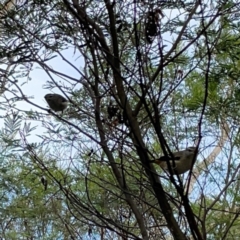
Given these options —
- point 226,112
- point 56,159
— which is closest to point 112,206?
point 56,159

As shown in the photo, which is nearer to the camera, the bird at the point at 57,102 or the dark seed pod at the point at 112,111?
the dark seed pod at the point at 112,111

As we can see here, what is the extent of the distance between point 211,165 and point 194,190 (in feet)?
0.38

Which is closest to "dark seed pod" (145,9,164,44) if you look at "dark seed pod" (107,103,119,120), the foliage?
the foliage

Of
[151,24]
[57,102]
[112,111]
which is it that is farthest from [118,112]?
[57,102]

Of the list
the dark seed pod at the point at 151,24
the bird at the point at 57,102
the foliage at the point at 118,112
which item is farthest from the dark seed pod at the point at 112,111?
the bird at the point at 57,102

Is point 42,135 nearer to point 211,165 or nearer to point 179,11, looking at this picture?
point 179,11

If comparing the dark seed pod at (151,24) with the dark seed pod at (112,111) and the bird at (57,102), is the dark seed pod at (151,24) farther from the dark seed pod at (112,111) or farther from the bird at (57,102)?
the bird at (57,102)

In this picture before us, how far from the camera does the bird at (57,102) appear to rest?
137 cm

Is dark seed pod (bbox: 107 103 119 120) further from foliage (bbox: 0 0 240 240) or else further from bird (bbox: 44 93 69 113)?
bird (bbox: 44 93 69 113)

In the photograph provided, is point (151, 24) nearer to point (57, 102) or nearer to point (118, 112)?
point (118, 112)

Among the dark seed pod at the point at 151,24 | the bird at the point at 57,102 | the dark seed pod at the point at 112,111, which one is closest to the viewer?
the dark seed pod at the point at 151,24

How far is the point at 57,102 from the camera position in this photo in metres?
1.37

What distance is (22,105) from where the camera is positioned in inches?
62.9

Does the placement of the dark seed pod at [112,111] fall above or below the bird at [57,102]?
below
